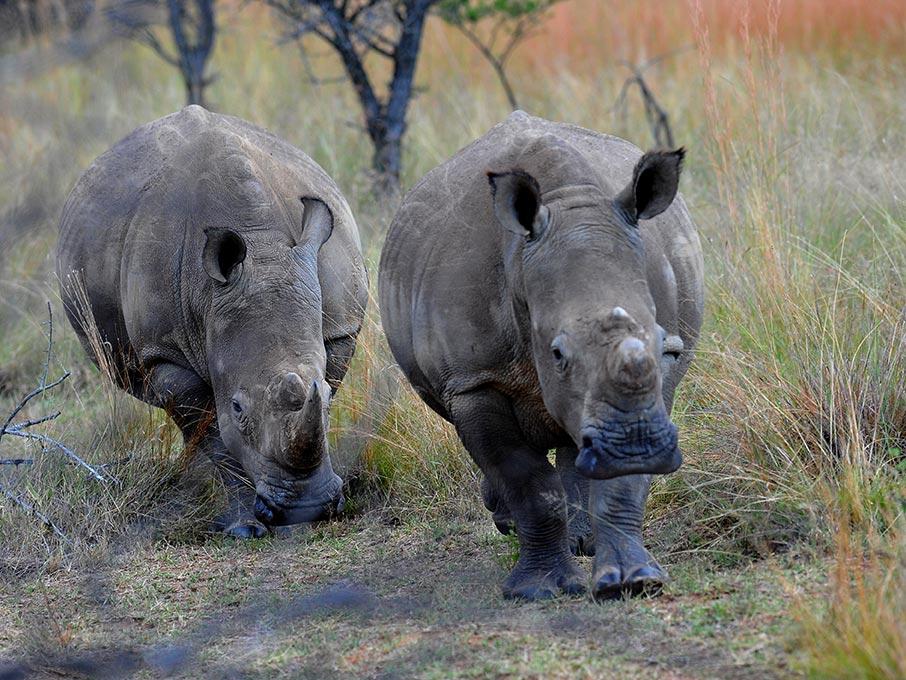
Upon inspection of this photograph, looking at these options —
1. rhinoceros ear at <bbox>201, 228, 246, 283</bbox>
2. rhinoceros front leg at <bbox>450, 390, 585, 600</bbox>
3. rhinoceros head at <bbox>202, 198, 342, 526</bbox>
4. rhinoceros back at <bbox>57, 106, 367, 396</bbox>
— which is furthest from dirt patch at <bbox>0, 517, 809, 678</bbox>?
rhinoceros ear at <bbox>201, 228, 246, 283</bbox>

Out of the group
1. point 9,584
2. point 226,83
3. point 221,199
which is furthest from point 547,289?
point 226,83

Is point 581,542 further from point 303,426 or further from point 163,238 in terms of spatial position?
point 163,238

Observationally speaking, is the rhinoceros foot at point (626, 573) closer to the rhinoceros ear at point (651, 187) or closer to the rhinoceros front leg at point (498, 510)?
the rhinoceros front leg at point (498, 510)

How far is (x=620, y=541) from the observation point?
480 cm

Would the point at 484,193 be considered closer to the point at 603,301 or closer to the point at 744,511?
the point at 603,301

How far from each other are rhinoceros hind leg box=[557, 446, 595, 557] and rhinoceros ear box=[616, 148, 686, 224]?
1203 millimetres

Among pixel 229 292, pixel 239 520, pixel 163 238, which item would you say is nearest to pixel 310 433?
pixel 229 292

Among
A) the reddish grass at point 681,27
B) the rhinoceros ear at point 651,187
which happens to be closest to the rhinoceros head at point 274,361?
the rhinoceros ear at point 651,187

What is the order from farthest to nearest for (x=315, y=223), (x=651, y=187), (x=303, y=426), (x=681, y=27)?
1. (x=681, y=27)
2. (x=315, y=223)
3. (x=303, y=426)
4. (x=651, y=187)

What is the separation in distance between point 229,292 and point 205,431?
870 mm

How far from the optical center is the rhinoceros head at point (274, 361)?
5738 mm

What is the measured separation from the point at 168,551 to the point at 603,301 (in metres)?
2.72

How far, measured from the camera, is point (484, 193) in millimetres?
5168

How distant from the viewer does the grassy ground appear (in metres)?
4.22
